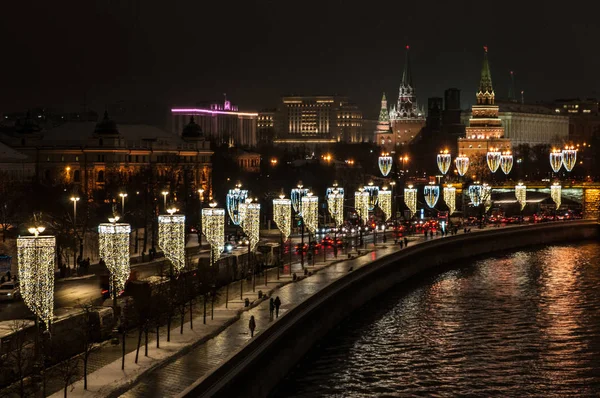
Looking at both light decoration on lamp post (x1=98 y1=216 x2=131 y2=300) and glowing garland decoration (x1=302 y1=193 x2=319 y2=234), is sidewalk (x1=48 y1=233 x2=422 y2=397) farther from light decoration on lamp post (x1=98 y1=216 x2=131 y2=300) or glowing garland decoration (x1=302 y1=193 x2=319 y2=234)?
glowing garland decoration (x1=302 y1=193 x2=319 y2=234)

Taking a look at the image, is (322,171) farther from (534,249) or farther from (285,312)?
(285,312)

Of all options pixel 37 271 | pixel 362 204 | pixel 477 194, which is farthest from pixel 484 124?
pixel 37 271

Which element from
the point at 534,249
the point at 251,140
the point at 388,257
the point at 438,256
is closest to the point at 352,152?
the point at 251,140

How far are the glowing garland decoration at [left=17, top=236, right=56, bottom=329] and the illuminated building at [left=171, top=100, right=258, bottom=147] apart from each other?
134565 mm

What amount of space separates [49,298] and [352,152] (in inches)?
4922

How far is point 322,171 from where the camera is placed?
96750 mm

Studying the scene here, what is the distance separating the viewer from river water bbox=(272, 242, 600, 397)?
1070 inches

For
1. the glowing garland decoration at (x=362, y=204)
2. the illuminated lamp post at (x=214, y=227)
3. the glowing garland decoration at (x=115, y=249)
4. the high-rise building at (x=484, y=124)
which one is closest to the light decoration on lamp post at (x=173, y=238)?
the illuminated lamp post at (x=214, y=227)

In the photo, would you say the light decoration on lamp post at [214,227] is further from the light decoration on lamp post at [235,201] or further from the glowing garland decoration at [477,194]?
the glowing garland decoration at [477,194]

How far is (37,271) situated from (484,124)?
10931cm

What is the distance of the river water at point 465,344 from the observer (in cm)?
2719

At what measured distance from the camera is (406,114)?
641 feet

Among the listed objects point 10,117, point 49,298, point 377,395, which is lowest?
point 377,395

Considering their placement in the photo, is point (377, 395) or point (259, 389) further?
point (377, 395)
